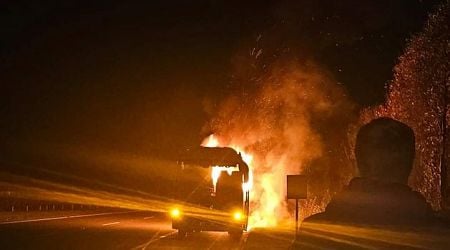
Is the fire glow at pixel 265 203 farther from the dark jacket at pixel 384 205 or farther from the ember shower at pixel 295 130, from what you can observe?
the dark jacket at pixel 384 205

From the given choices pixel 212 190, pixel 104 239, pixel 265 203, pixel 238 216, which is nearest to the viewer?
pixel 104 239

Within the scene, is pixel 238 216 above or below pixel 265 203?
below

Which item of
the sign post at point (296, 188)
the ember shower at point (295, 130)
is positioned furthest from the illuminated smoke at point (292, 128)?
the sign post at point (296, 188)

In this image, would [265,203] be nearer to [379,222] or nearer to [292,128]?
[292,128]

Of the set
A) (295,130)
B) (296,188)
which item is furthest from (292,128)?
(296,188)

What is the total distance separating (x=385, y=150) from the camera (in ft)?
14.8

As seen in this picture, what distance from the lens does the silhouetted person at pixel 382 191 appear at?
4457mm

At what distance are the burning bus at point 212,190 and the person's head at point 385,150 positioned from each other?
2957 cm

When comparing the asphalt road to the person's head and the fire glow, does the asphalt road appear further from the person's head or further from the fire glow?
the person's head

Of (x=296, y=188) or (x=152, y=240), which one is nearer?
(x=296, y=188)

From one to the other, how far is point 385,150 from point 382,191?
248 mm

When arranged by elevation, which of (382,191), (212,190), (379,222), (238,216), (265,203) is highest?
(212,190)

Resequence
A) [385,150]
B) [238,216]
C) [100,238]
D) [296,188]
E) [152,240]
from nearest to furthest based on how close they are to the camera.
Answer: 1. [385,150]
2. [296,188]
3. [100,238]
4. [152,240]
5. [238,216]

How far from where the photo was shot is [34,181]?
77250 millimetres
